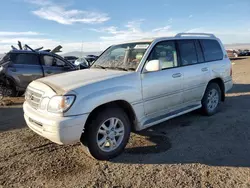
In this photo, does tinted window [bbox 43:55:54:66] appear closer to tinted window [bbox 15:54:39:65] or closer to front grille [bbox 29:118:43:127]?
tinted window [bbox 15:54:39:65]

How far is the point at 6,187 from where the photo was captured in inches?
123

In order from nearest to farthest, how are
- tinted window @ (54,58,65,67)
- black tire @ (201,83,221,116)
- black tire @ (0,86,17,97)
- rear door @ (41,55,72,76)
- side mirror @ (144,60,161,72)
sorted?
side mirror @ (144,60,161,72) → black tire @ (201,83,221,116) → black tire @ (0,86,17,97) → rear door @ (41,55,72,76) → tinted window @ (54,58,65,67)

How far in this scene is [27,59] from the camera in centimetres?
859

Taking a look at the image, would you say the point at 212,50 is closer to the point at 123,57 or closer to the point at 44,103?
the point at 123,57

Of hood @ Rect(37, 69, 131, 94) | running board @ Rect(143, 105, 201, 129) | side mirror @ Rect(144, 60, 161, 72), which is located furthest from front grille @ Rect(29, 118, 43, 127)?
side mirror @ Rect(144, 60, 161, 72)

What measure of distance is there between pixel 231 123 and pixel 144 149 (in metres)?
2.28

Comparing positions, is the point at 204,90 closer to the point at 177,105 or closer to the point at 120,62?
the point at 177,105

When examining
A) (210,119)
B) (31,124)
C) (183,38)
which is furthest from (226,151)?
(31,124)

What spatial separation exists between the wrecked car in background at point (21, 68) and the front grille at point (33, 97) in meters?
4.70

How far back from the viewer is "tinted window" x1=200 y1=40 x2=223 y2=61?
18.8ft

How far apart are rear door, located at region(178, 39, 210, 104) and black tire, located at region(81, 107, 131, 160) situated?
68.1 inches

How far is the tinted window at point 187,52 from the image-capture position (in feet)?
16.6

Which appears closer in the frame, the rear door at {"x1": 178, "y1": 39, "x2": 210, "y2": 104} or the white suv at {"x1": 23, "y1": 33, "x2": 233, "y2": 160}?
the white suv at {"x1": 23, "y1": 33, "x2": 233, "y2": 160}

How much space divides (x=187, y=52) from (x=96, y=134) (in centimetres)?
282
